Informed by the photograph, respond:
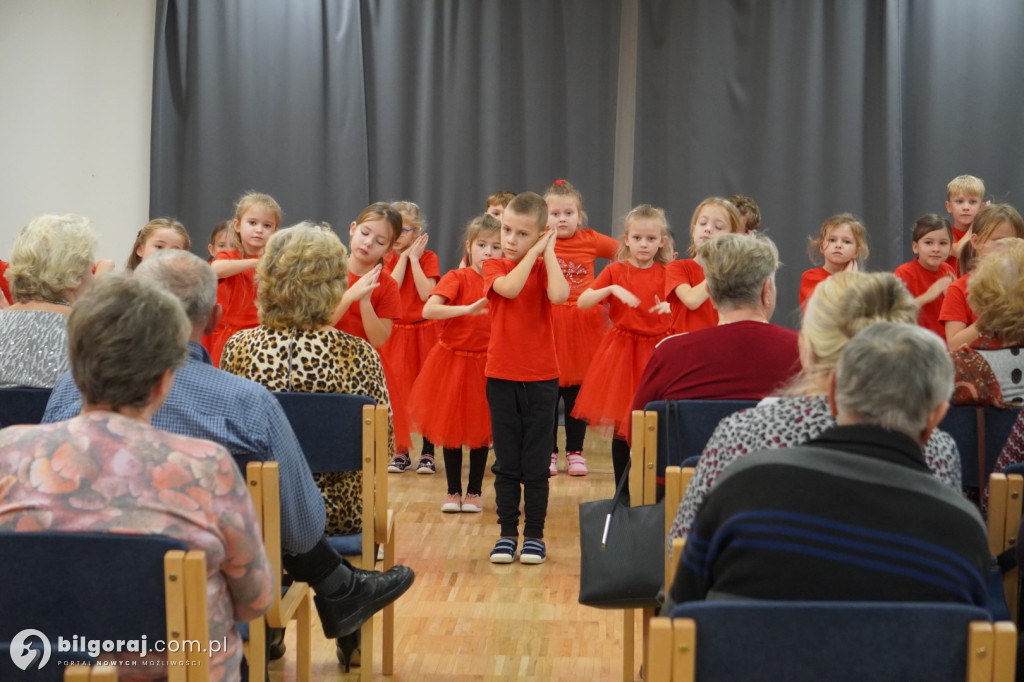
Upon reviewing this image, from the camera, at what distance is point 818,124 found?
6727mm

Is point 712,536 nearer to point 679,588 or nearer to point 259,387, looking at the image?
point 679,588

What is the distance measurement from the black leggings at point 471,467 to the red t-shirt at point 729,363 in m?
2.07

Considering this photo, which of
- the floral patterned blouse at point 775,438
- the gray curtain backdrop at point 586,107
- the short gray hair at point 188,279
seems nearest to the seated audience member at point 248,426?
the short gray hair at point 188,279

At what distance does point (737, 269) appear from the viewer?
2.86 m

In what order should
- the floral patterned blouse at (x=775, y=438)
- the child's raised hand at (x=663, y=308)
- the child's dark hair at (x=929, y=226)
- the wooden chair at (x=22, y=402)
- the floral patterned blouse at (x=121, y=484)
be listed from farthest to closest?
the child's dark hair at (x=929, y=226) < the child's raised hand at (x=663, y=308) < the wooden chair at (x=22, y=402) < the floral patterned blouse at (x=775, y=438) < the floral patterned blouse at (x=121, y=484)

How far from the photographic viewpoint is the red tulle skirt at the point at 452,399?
190 inches

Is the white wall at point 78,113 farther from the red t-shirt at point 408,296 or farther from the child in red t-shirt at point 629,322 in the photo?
the child in red t-shirt at point 629,322

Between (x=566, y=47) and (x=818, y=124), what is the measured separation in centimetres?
163

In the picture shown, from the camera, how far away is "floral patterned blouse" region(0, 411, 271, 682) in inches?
61.1

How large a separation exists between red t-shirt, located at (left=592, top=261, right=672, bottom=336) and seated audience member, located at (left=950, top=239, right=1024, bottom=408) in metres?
2.02

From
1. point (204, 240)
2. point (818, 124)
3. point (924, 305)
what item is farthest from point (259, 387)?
point (818, 124)

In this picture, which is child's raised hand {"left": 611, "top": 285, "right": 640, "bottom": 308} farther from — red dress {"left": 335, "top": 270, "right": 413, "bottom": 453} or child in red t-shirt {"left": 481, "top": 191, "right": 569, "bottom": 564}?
red dress {"left": 335, "top": 270, "right": 413, "bottom": 453}

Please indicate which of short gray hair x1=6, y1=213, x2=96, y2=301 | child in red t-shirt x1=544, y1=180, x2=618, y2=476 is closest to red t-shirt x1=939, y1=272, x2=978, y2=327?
child in red t-shirt x1=544, y1=180, x2=618, y2=476

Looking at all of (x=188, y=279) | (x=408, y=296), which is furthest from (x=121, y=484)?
(x=408, y=296)
